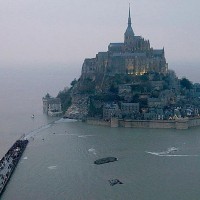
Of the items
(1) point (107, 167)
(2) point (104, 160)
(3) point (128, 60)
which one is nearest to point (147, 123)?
(2) point (104, 160)

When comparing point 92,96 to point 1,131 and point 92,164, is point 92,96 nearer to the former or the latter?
point 1,131

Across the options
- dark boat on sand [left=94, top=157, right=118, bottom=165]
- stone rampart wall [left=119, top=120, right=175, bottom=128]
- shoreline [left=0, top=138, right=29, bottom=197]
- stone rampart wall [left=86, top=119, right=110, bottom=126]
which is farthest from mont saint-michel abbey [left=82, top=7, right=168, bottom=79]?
dark boat on sand [left=94, top=157, right=118, bottom=165]

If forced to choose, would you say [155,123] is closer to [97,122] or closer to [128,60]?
[97,122]

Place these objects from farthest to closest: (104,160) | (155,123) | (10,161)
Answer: (155,123), (104,160), (10,161)

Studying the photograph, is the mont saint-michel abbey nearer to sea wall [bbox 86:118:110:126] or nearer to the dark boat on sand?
sea wall [bbox 86:118:110:126]

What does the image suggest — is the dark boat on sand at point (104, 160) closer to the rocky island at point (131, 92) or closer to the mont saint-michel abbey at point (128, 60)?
the rocky island at point (131, 92)

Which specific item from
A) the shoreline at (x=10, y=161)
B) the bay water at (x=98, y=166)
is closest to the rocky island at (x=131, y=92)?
the bay water at (x=98, y=166)

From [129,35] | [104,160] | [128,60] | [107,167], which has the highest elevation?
[129,35]
